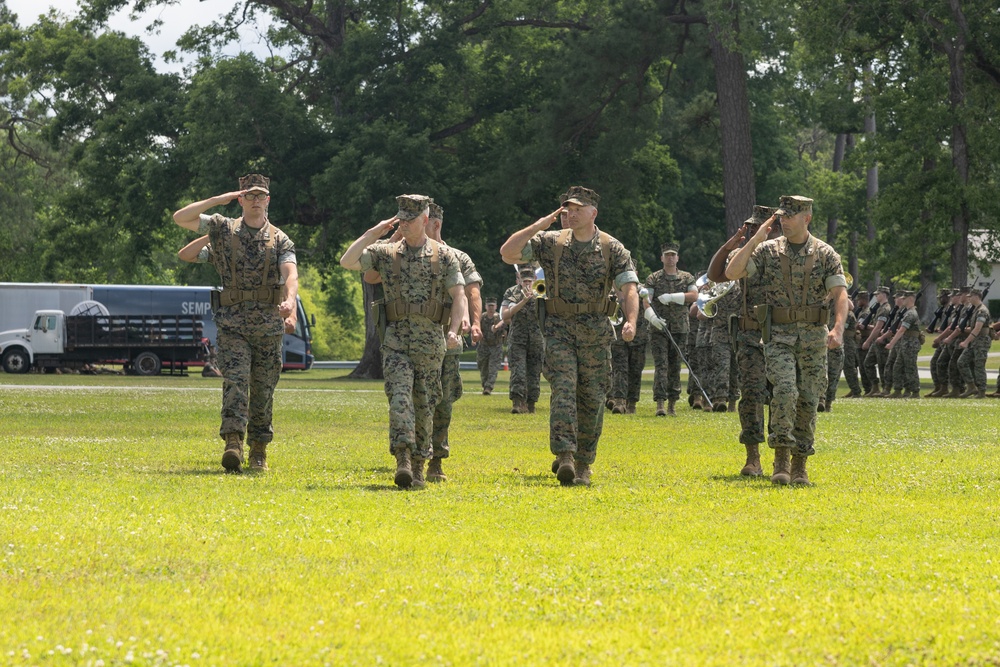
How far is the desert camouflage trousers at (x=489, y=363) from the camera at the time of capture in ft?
102

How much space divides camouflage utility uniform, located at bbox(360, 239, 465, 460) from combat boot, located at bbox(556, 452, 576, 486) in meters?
1.00

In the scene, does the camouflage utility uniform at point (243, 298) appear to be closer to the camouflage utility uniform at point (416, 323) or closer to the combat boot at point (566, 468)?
the camouflage utility uniform at point (416, 323)


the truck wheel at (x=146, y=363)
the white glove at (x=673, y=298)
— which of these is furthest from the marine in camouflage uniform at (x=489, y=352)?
the truck wheel at (x=146, y=363)

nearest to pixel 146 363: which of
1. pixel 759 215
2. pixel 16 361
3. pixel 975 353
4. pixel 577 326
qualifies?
pixel 16 361

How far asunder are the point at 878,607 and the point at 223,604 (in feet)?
9.32

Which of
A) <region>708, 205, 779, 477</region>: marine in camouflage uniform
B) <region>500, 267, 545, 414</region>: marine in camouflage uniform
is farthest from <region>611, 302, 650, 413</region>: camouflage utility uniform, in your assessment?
<region>708, 205, 779, 477</region>: marine in camouflage uniform

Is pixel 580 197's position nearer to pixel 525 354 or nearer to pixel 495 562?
pixel 495 562

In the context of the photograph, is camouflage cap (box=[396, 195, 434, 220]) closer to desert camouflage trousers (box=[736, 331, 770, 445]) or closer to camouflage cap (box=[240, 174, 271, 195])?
camouflage cap (box=[240, 174, 271, 195])

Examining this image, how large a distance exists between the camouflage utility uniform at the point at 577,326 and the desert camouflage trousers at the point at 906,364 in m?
20.2

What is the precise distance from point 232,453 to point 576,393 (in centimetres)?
280

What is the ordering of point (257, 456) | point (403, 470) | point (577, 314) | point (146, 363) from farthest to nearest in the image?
point (146, 363) < point (257, 456) < point (577, 314) < point (403, 470)

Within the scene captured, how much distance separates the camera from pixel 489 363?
104 feet

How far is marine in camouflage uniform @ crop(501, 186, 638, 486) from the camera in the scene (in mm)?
11633

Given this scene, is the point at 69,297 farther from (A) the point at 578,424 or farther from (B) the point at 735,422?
(A) the point at 578,424
